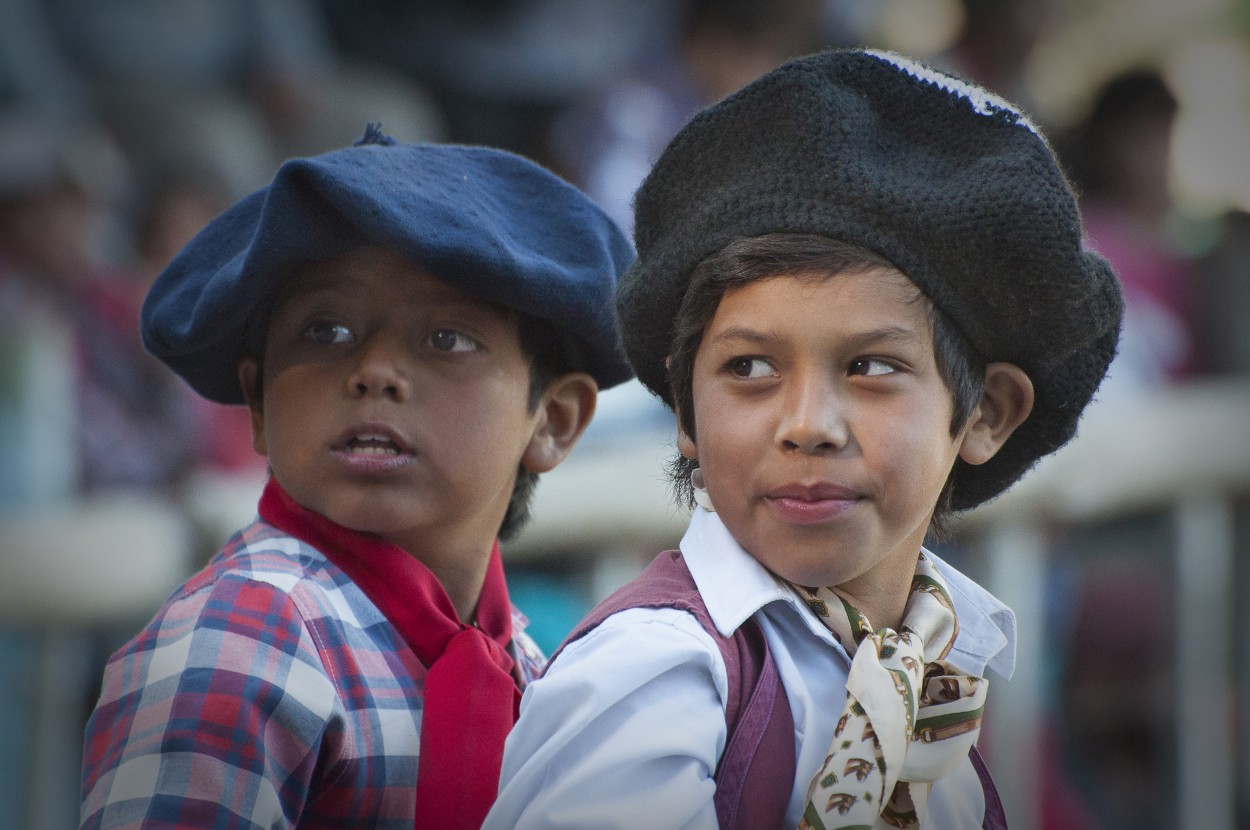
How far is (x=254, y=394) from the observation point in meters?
1.67

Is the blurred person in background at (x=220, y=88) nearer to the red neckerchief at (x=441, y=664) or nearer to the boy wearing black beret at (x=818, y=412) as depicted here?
the red neckerchief at (x=441, y=664)

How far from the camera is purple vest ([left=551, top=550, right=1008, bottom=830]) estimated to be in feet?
3.85

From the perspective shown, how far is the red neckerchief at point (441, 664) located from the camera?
53.7 inches

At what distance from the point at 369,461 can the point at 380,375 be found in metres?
0.09

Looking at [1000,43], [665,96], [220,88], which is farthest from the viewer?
[1000,43]

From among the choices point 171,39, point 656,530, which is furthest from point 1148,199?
point 171,39

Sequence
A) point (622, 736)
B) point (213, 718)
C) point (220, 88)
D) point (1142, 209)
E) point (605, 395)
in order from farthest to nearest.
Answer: point (220, 88) < point (1142, 209) < point (605, 395) < point (213, 718) < point (622, 736)

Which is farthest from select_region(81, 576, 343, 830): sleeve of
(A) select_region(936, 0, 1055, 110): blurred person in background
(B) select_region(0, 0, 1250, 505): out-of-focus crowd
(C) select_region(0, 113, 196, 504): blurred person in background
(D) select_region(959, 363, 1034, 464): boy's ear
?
(A) select_region(936, 0, 1055, 110): blurred person in background

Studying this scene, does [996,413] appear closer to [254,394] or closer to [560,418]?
[560,418]

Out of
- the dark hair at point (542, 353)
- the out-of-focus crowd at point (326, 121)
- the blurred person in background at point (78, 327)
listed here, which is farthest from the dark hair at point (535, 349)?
the out-of-focus crowd at point (326, 121)

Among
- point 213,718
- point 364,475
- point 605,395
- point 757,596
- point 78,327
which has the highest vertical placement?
point 78,327

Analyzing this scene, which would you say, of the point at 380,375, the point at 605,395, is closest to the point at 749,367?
the point at 380,375

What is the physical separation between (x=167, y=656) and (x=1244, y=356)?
322 cm

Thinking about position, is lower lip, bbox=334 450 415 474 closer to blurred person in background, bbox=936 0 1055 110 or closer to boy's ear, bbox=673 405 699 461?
boy's ear, bbox=673 405 699 461
